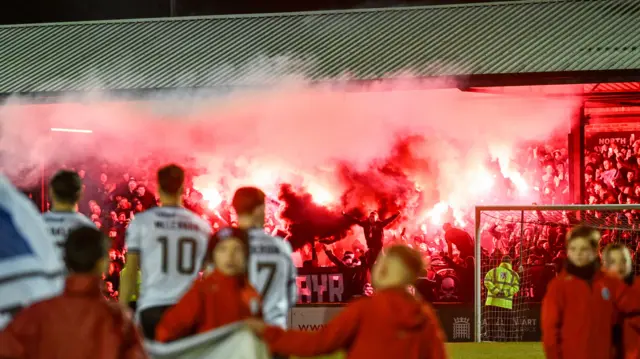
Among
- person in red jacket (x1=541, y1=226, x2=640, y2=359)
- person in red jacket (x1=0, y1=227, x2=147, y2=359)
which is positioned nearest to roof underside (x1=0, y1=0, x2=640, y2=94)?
person in red jacket (x1=541, y1=226, x2=640, y2=359)

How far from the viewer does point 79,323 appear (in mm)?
4098

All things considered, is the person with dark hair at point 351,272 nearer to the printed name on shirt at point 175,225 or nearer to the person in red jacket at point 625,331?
the person in red jacket at point 625,331

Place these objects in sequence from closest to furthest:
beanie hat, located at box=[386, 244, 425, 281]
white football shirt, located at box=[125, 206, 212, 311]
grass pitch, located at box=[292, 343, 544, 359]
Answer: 1. beanie hat, located at box=[386, 244, 425, 281]
2. white football shirt, located at box=[125, 206, 212, 311]
3. grass pitch, located at box=[292, 343, 544, 359]

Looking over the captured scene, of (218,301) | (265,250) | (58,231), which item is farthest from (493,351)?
(218,301)

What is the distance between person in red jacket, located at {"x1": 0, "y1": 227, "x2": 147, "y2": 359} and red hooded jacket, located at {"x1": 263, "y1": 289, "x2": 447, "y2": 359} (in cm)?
108

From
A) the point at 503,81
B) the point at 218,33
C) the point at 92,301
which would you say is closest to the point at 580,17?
the point at 503,81

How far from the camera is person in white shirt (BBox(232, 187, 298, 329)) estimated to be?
19.8ft

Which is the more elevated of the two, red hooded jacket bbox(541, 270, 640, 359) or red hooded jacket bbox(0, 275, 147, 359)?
red hooded jacket bbox(0, 275, 147, 359)

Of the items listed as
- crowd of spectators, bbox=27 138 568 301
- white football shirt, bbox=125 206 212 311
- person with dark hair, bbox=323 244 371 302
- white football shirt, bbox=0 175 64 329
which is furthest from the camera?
person with dark hair, bbox=323 244 371 302

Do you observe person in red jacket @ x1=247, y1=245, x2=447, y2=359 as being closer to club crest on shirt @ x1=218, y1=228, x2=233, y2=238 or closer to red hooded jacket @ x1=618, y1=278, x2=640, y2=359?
club crest on shirt @ x1=218, y1=228, x2=233, y2=238

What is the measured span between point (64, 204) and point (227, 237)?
110 centimetres

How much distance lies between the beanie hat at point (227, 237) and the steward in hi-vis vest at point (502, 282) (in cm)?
1068

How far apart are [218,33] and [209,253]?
13.5 metres

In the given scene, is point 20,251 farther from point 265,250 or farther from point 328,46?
point 328,46
